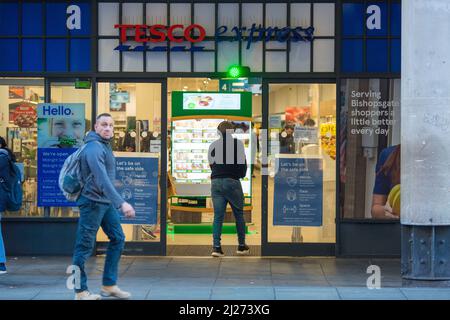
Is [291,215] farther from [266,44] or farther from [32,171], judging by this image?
[32,171]

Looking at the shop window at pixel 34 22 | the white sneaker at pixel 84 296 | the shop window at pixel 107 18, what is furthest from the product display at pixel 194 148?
the white sneaker at pixel 84 296

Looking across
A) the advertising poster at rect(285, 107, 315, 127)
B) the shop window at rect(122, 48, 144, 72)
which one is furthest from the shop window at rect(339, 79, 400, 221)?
the shop window at rect(122, 48, 144, 72)

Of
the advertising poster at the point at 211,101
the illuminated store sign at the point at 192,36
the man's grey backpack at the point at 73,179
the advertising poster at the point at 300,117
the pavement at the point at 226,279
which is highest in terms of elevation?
the illuminated store sign at the point at 192,36

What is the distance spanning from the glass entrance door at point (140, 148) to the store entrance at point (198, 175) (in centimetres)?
28

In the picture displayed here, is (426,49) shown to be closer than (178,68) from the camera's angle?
Yes

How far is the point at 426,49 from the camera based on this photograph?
9133 mm

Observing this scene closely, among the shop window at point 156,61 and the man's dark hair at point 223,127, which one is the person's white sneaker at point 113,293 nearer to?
the man's dark hair at point 223,127

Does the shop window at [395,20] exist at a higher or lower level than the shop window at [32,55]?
higher

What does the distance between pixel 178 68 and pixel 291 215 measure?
2653 millimetres

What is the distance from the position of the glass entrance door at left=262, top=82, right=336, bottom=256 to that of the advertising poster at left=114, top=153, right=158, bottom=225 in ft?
5.25

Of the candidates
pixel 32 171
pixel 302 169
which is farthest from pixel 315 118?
pixel 32 171

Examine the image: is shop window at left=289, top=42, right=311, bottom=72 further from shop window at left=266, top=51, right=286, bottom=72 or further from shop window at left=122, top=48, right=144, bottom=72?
shop window at left=122, top=48, right=144, bottom=72

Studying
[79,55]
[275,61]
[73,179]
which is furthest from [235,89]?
[73,179]

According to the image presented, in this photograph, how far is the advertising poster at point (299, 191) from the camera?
40.6 ft
